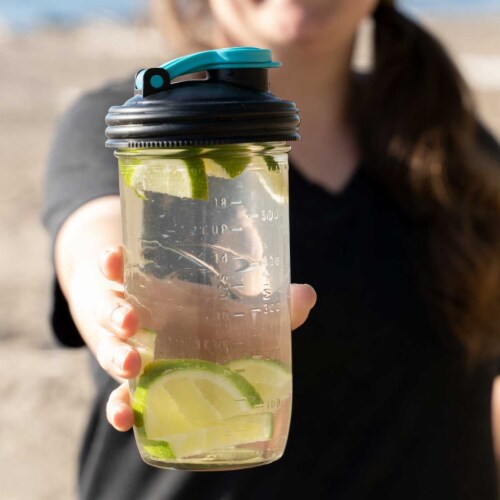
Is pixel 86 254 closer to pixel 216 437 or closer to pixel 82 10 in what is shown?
pixel 216 437

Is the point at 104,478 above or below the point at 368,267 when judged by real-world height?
below

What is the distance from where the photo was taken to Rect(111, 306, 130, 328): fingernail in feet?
4.49

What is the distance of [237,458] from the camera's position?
1.39m

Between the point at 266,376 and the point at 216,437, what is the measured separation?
0.10 metres

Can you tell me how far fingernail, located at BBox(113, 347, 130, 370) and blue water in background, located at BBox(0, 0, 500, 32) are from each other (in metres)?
24.3

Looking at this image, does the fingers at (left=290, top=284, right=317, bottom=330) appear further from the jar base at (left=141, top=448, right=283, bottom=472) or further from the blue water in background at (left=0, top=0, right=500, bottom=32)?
the blue water in background at (left=0, top=0, right=500, bottom=32)

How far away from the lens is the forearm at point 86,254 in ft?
5.99

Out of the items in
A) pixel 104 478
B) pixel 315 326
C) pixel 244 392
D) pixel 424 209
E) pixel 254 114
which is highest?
pixel 254 114

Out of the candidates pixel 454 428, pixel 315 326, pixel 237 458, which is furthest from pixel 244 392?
pixel 454 428

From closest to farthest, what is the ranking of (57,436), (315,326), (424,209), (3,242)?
1. (315,326)
2. (424,209)
3. (57,436)
4. (3,242)

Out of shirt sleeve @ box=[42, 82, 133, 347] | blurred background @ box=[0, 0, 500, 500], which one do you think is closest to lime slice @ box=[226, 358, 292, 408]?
shirt sleeve @ box=[42, 82, 133, 347]

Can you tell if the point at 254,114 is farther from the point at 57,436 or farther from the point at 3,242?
the point at 3,242

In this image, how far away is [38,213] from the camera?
8.30m

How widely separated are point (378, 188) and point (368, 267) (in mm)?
236
